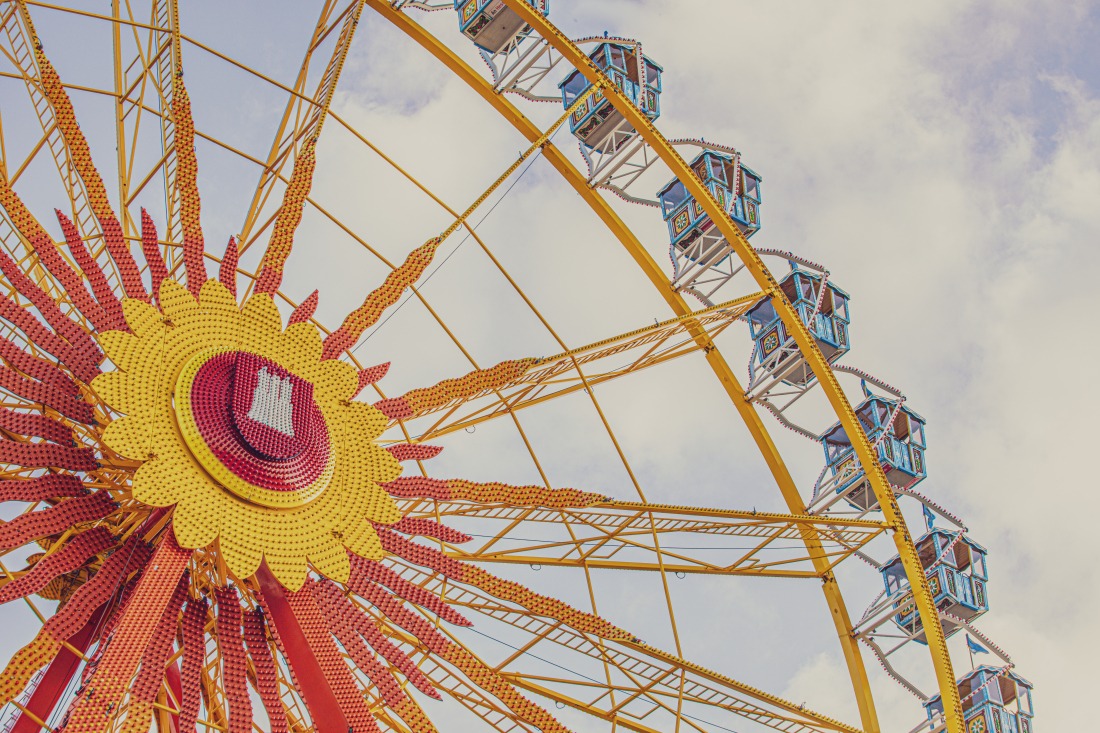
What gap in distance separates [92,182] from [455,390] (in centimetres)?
475

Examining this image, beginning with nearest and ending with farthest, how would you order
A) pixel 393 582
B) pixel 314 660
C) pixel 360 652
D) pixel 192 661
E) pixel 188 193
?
pixel 192 661 < pixel 314 660 < pixel 360 652 < pixel 393 582 < pixel 188 193

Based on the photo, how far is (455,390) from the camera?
18.0 meters

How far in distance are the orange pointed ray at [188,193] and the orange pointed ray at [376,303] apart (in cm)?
170

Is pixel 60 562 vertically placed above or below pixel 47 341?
below

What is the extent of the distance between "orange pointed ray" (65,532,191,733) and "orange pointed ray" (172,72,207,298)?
3.20 meters

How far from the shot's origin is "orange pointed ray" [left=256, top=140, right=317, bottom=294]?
17025 millimetres

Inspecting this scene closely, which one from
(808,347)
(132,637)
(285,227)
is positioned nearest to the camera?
(132,637)

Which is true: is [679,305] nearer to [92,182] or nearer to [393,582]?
[393,582]

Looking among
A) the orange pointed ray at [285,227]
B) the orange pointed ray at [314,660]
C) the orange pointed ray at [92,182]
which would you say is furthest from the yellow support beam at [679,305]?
the orange pointed ray at [314,660]

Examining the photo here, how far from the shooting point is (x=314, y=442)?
16.2 metres

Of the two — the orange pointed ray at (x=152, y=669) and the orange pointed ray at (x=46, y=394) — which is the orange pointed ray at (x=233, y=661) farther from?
the orange pointed ray at (x=46, y=394)

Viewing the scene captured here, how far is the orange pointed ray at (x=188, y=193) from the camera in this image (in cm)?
1634

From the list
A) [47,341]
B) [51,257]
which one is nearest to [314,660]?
[47,341]

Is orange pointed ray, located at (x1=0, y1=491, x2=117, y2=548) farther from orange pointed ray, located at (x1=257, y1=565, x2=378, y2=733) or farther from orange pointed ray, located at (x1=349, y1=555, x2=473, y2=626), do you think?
orange pointed ray, located at (x1=349, y1=555, x2=473, y2=626)
